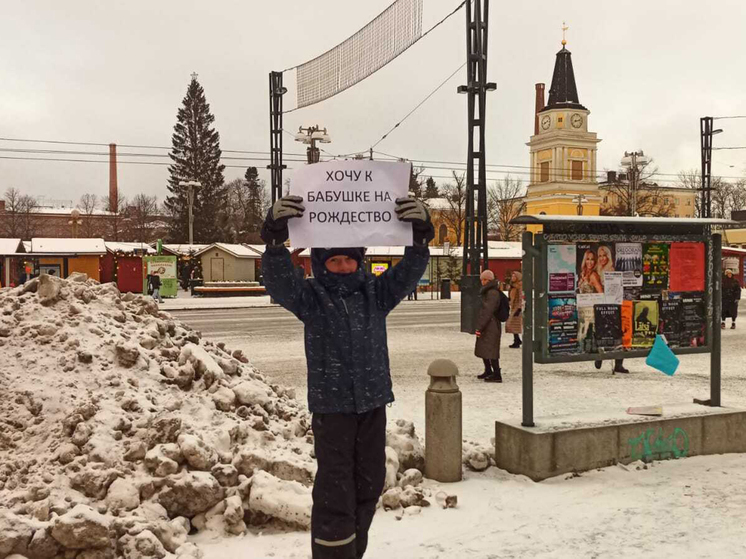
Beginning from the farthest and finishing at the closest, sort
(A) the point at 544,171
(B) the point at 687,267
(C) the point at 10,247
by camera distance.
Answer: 1. (A) the point at 544,171
2. (C) the point at 10,247
3. (B) the point at 687,267

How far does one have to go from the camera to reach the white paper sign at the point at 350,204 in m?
3.36

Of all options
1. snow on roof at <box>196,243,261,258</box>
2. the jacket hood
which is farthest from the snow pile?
snow on roof at <box>196,243,261,258</box>

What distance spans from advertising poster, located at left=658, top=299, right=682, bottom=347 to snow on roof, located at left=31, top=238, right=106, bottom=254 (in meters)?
32.3

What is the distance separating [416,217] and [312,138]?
68.6 ft

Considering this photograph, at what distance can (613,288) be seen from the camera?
223 inches

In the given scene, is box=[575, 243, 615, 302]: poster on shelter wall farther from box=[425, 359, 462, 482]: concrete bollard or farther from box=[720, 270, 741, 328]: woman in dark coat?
box=[720, 270, 741, 328]: woman in dark coat

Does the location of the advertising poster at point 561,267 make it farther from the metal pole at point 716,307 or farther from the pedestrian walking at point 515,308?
the pedestrian walking at point 515,308

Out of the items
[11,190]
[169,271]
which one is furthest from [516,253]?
[11,190]

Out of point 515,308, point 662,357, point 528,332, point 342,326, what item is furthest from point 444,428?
point 515,308

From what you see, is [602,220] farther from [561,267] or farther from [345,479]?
[345,479]

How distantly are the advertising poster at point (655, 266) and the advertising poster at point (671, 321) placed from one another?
175 mm

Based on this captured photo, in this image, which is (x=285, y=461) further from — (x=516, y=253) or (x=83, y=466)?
(x=516, y=253)

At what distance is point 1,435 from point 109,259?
113 feet

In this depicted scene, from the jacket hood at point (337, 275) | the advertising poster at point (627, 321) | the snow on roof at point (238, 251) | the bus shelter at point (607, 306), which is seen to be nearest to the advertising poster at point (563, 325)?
the bus shelter at point (607, 306)
